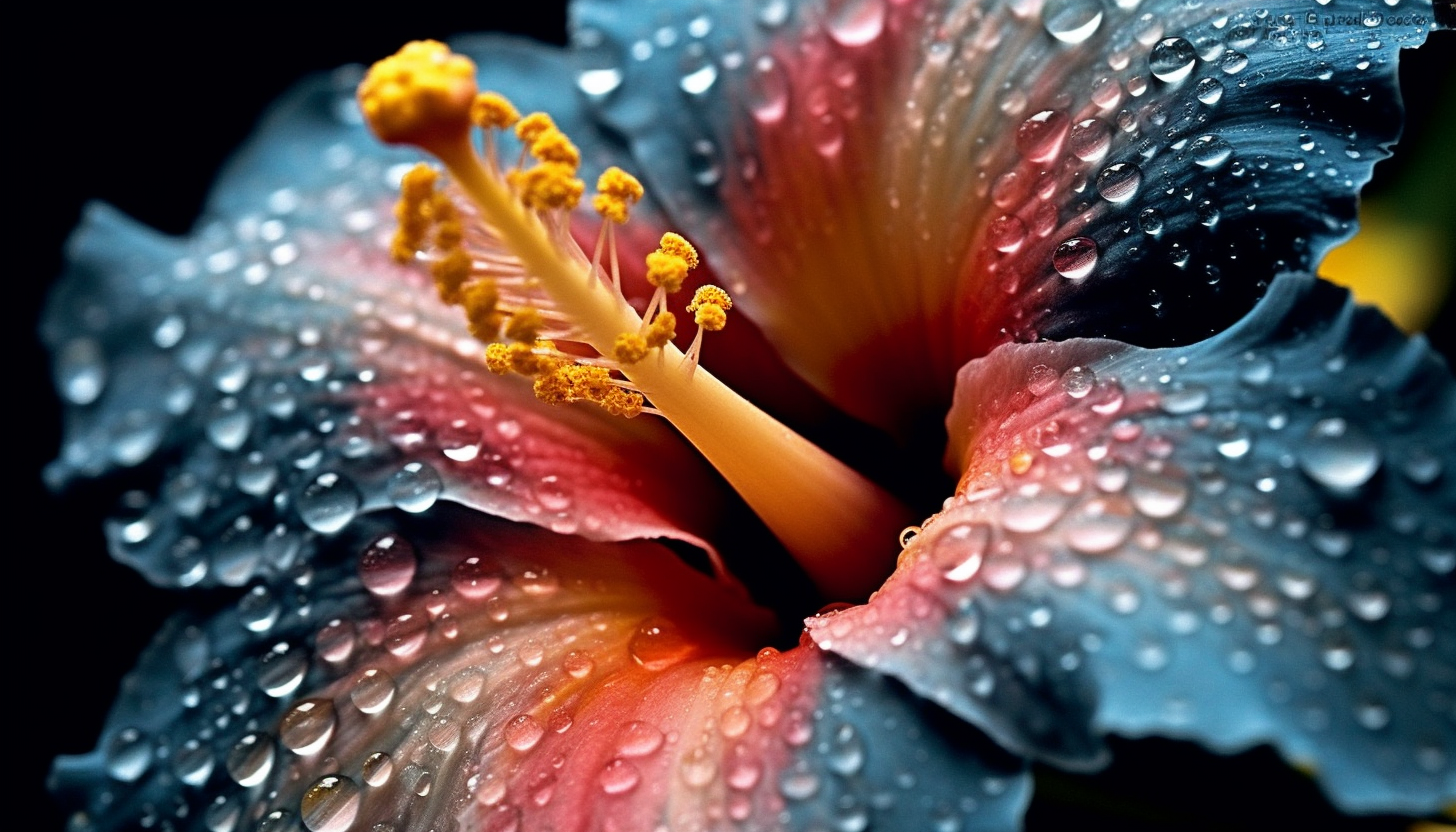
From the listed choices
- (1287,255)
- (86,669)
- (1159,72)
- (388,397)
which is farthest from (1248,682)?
(86,669)

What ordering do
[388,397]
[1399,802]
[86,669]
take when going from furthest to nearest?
[86,669], [388,397], [1399,802]

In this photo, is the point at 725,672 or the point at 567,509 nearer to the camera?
the point at 725,672

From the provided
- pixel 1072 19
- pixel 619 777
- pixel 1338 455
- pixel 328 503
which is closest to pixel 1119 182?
pixel 1072 19

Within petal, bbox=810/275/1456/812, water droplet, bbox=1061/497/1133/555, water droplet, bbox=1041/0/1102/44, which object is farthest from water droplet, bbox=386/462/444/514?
water droplet, bbox=1041/0/1102/44

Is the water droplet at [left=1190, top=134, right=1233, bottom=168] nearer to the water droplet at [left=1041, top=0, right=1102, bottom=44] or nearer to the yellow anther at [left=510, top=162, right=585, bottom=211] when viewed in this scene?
the water droplet at [left=1041, top=0, right=1102, bottom=44]

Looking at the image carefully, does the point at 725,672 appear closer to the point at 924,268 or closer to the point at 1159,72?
the point at 924,268

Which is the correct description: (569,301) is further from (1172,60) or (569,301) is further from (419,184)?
(1172,60)
